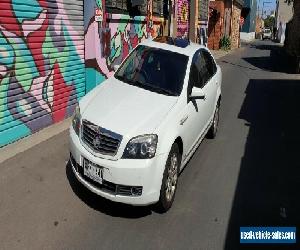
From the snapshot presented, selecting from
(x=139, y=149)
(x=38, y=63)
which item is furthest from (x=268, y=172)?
(x=38, y=63)

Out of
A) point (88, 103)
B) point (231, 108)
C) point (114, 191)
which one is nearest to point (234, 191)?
point (114, 191)

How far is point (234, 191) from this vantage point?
6.02m

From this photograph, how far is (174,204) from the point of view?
5.50 m

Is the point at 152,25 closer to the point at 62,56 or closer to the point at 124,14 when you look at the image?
the point at 124,14

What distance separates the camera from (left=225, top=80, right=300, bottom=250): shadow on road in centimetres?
526

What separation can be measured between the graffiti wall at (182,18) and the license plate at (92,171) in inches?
670

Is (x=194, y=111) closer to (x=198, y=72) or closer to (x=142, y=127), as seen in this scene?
(x=198, y=72)

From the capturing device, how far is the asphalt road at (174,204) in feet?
15.3

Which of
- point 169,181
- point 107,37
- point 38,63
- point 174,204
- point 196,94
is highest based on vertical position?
point 107,37

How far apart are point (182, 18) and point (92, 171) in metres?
18.7

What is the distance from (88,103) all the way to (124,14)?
24.5 feet

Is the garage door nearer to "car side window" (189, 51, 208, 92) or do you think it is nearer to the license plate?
the license plate

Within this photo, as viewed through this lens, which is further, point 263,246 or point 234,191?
point 234,191

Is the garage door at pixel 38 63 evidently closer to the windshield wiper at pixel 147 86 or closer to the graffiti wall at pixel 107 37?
the graffiti wall at pixel 107 37
